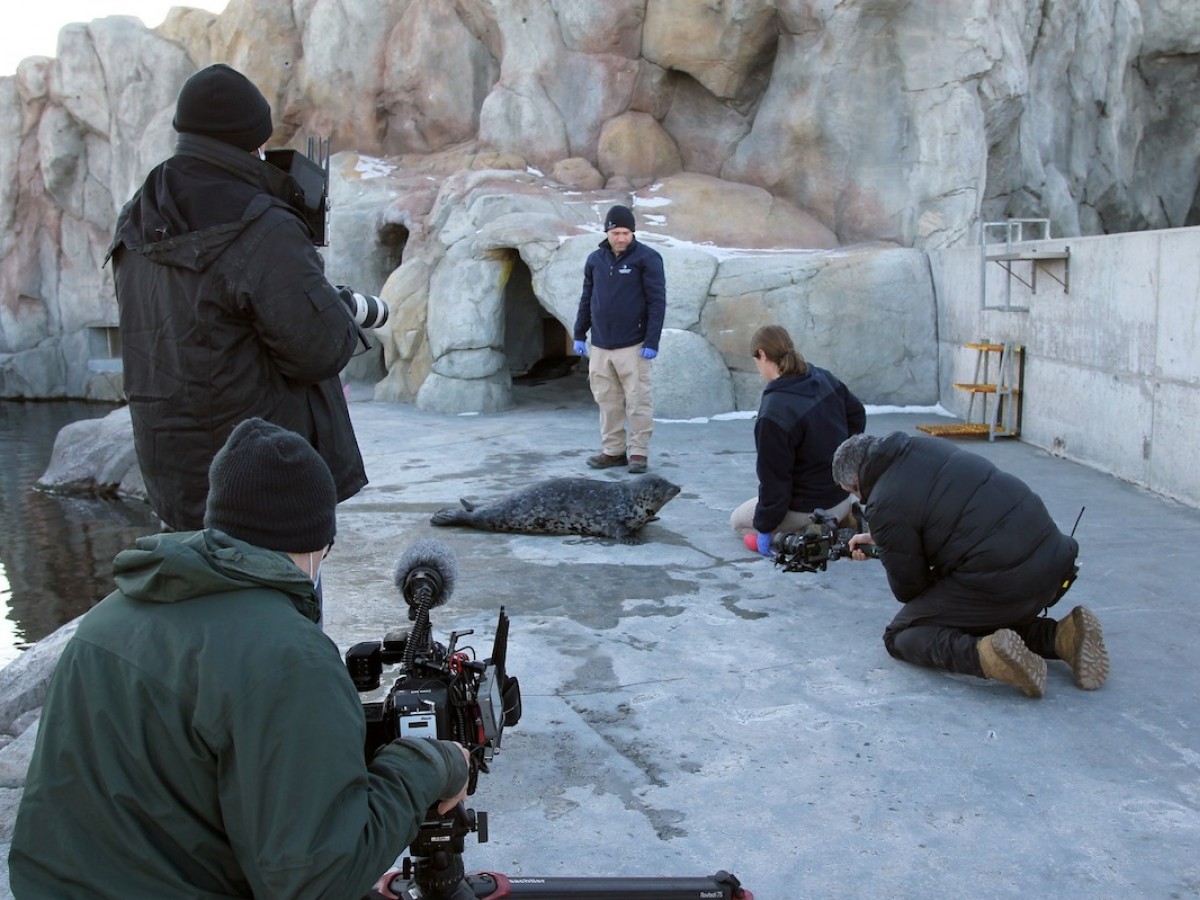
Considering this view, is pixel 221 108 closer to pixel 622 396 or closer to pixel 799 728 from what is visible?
pixel 799 728

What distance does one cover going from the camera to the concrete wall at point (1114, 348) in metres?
7.52

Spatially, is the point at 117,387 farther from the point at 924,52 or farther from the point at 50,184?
the point at 924,52

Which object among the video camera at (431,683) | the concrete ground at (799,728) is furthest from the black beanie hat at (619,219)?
the video camera at (431,683)

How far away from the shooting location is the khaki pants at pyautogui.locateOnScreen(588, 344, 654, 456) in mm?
9016

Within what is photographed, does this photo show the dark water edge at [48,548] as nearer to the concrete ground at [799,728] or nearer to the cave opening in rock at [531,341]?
the concrete ground at [799,728]

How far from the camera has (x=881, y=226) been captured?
567 inches

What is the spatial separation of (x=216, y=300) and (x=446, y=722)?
60.4 inches

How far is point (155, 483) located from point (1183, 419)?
638cm

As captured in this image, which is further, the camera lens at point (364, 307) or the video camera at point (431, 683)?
the camera lens at point (364, 307)

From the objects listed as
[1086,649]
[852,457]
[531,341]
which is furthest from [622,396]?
[531,341]

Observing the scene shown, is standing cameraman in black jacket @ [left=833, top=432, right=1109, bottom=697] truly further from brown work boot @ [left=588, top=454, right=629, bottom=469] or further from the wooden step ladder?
the wooden step ladder

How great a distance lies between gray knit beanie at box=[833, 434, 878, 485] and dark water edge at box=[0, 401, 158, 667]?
6574 mm

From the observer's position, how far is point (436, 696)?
2260 millimetres

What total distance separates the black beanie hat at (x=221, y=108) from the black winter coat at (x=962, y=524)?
253 centimetres
